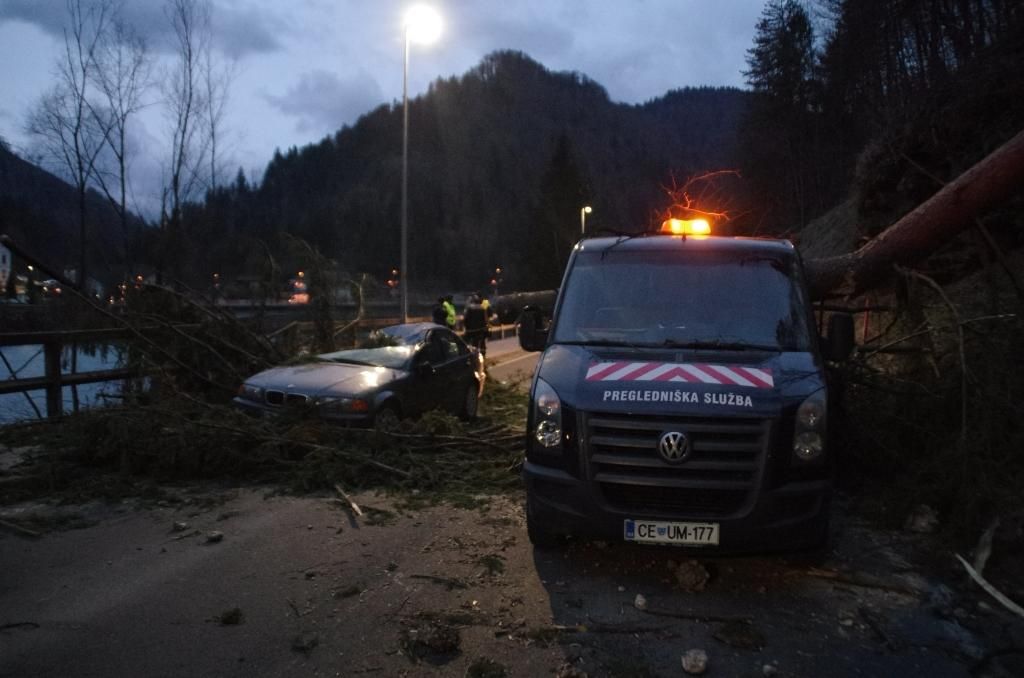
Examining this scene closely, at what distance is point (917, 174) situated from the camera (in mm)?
12461

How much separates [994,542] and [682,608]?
234 centimetres

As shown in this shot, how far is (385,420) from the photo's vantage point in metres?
7.58

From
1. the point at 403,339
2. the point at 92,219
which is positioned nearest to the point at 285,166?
the point at 92,219

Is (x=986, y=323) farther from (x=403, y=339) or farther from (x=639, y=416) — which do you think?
(x=403, y=339)

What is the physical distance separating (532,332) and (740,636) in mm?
2677

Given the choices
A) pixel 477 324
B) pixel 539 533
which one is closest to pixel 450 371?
pixel 539 533

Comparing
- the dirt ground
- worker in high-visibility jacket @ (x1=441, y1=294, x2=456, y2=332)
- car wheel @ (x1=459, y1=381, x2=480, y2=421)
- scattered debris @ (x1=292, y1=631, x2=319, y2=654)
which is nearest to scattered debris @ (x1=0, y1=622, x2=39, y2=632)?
the dirt ground

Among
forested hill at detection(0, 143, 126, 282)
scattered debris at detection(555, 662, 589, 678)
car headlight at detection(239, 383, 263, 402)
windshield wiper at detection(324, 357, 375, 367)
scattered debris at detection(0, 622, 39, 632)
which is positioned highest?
forested hill at detection(0, 143, 126, 282)

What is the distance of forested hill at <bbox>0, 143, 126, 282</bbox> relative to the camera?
48.4 feet

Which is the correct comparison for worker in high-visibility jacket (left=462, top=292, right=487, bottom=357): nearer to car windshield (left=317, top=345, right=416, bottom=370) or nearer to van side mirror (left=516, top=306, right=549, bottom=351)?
car windshield (left=317, top=345, right=416, bottom=370)

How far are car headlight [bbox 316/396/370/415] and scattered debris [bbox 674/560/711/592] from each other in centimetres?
422

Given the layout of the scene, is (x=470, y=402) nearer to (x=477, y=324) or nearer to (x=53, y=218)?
(x=477, y=324)

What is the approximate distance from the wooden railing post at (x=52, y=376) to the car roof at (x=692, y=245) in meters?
7.56

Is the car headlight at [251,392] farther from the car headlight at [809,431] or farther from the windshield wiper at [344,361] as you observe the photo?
the car headlight at [809,431]
